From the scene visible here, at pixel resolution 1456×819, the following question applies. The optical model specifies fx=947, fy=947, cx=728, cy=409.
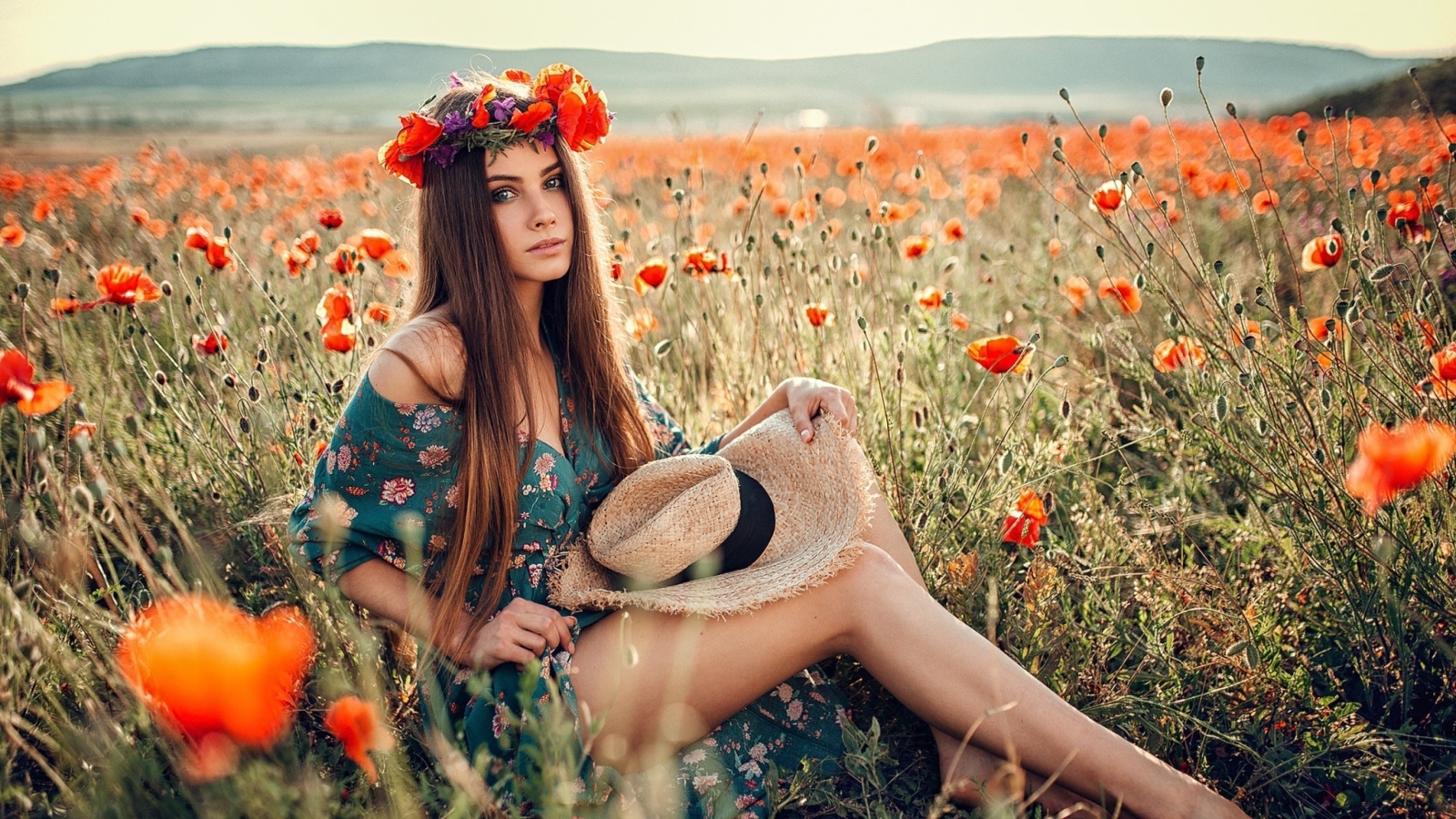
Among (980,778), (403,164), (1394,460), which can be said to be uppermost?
(403,164)

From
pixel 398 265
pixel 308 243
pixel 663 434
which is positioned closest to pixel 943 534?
pixel 663 434

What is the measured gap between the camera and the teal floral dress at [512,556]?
148cm

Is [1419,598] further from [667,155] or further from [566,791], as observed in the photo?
[667,155]

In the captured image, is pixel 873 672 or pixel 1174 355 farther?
pixel 1174 355

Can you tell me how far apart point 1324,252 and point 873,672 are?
1247 millimetres

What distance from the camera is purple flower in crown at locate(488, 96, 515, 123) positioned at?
1711mm

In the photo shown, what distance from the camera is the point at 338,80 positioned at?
347 ft

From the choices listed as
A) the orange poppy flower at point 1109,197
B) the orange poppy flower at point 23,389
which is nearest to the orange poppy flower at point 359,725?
the orange poppy flower at point 23,389

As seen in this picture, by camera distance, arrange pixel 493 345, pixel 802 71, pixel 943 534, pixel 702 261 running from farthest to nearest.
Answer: pixel 802 71 < pixel 702 261 < pixel 943 534 < pixel 493 345

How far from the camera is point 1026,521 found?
1658 mm

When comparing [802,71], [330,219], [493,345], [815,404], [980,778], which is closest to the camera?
[980,778]

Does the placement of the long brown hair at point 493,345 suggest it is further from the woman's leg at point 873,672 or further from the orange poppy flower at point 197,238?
the orange poppy flower at point 197,238

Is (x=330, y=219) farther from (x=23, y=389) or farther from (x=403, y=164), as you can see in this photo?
(x=23, y=389)

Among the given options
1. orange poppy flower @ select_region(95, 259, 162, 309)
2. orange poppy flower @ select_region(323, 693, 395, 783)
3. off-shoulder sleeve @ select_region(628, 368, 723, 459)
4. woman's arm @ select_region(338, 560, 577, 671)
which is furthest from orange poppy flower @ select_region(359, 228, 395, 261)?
orange poppy flower @ select_region(323, 693, 395, 783)
